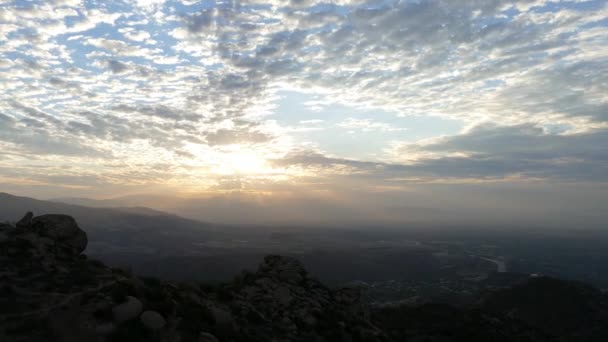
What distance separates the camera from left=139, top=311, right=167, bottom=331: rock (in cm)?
2402

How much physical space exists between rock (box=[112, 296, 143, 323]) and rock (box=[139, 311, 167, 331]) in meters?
0.71

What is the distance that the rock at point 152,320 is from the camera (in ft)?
78.8

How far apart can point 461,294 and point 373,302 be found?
57.8 meters

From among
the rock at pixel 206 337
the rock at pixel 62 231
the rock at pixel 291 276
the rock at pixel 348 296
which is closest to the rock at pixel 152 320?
the rock at pixel 206 337

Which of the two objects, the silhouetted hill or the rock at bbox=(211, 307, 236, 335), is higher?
the rock at bbox=(211, 307, 236, 335)

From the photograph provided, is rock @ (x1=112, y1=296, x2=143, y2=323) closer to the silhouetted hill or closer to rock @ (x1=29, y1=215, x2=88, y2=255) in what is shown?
rock @ (x1=29, y1=215, x2=88, y2=255)

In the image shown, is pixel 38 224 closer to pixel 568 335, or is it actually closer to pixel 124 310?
pixel 124 310

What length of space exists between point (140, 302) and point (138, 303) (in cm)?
21

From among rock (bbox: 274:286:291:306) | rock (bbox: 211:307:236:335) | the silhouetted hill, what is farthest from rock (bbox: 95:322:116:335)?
the silhouetted hill

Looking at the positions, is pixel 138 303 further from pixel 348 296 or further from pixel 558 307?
pixel 558 307

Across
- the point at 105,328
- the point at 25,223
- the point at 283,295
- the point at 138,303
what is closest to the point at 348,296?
the point at 283,295

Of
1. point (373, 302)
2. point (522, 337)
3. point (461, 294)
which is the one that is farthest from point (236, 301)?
point (461, 294)

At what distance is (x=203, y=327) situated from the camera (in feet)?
87.7

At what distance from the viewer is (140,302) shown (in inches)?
1007
